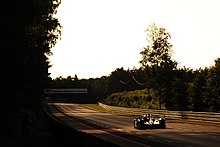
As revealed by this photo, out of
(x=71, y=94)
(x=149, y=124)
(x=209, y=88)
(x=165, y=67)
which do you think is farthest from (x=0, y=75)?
(x=71, y=94)

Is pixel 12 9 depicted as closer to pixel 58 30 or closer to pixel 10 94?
pixel 10 94

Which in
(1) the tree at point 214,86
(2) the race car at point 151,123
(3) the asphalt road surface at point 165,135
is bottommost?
(3) the asphalt road surface at point 165,135

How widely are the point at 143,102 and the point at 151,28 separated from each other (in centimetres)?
1715

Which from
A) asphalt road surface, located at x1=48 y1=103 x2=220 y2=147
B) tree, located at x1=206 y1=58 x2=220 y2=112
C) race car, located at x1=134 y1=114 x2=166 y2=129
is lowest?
asphalt road surface, located at x1=48 y1=103 x2=220 y2=147

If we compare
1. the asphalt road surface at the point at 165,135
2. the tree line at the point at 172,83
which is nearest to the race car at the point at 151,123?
the asphalt road surface at the point at 165,135

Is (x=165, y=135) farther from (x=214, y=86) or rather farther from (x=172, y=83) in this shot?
(x=172, y=83)

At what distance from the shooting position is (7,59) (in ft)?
78.3

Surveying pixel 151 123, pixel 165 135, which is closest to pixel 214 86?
pixel 151 123

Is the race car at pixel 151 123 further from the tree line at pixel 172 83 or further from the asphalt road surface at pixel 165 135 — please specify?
the tree line at pixel 172 83

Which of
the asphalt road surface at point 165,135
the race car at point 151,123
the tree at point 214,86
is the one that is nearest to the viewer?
the asphalt road surface at point 165,135

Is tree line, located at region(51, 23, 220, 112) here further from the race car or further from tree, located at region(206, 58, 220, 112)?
the race car

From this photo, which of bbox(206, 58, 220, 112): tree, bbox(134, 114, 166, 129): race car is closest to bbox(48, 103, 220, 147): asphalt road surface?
bbox(134, 114, 166, 129): race car

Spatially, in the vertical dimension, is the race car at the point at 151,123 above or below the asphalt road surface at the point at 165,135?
above

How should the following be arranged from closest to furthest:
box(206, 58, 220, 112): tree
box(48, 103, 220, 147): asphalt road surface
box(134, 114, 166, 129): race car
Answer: box(48, 103, 220, 147): asphalt road surface < box(134, 114, 166, 129): race car < box(206, 58, 220, 112): tree
